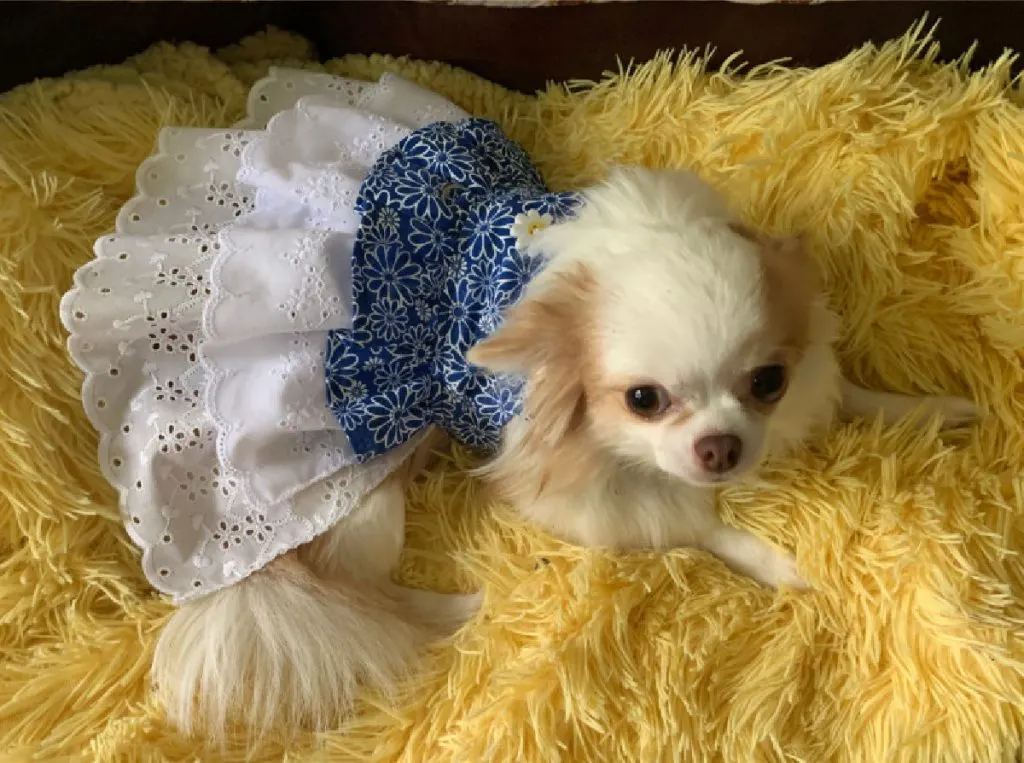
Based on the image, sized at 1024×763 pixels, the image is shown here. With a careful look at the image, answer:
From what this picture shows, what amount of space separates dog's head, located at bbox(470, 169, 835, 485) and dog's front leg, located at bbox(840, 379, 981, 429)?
19 centimetres

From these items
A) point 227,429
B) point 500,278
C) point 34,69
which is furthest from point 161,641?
point 34,69

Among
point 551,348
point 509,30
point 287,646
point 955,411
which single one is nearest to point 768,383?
point 551,348

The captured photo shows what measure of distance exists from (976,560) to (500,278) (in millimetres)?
671

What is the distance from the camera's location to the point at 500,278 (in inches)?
47.9

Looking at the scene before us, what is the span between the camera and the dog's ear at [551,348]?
3.57ft

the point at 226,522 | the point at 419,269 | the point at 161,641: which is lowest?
the point at 161,641

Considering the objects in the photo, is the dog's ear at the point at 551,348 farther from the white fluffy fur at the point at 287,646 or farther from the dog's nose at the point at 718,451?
the white fluffy fur at the point at 287,646

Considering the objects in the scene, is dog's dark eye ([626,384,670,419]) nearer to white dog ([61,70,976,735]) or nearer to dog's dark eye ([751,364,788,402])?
white dog ([61,70,976,735])

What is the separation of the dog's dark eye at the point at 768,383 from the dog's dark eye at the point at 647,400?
0.35ft

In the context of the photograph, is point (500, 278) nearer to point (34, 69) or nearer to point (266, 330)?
point (266, 330)

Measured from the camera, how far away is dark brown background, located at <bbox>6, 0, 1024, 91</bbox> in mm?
1423

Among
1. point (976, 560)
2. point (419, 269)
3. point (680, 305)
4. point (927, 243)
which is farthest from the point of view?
point (927, 243)

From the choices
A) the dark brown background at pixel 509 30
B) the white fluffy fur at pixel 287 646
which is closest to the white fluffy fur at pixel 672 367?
the white fluffy fur at pixel 287 646

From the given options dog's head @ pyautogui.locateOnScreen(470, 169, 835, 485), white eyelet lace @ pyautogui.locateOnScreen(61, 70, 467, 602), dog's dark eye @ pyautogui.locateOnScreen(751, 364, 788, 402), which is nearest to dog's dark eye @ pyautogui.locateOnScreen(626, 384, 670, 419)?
dog's head @ pyautogui.locateOnScreen(470, 169, 835, 485)
